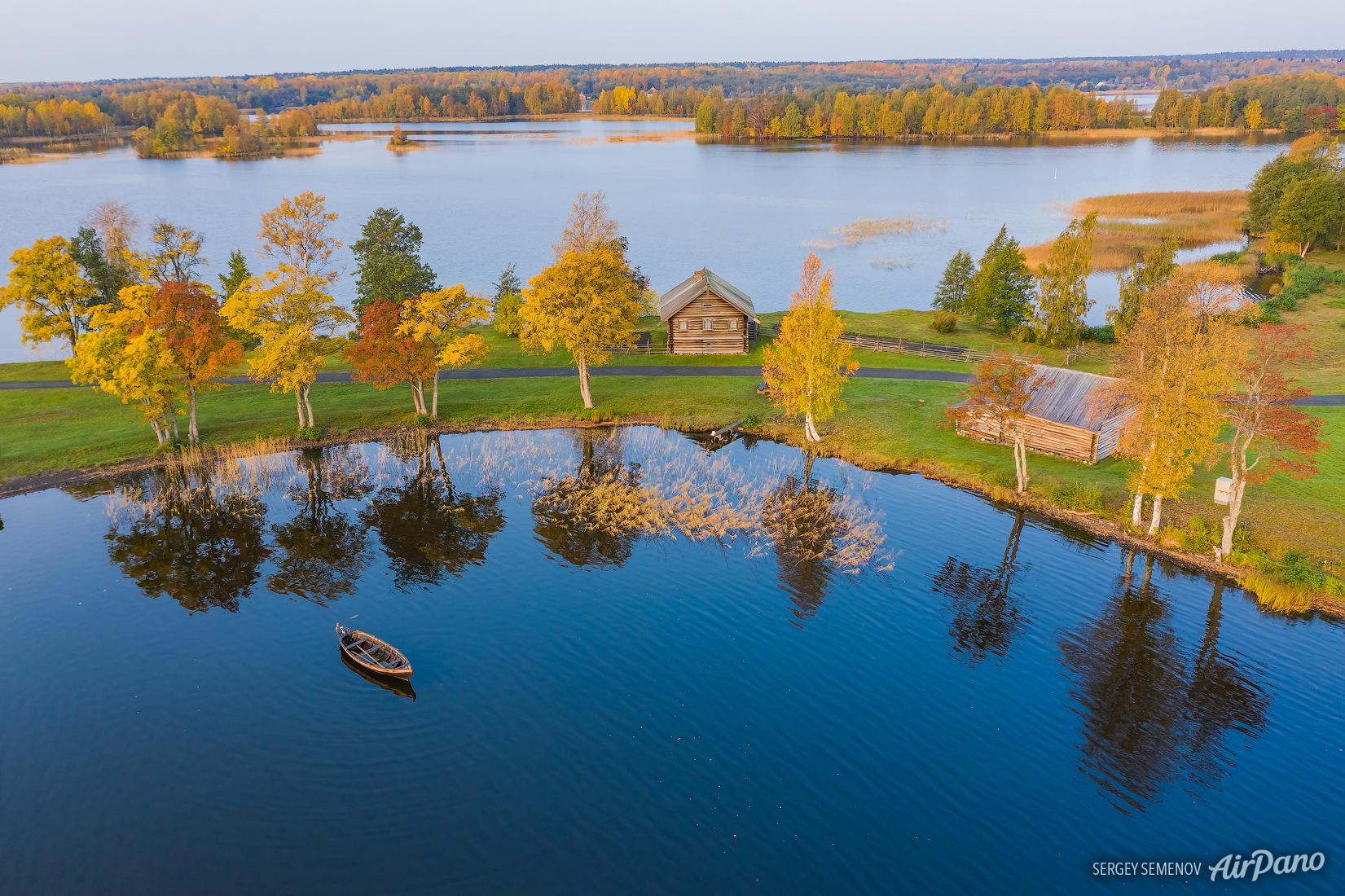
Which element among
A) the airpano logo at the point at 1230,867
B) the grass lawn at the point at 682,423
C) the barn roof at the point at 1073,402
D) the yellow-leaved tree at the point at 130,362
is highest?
the yellow-leaved tree at the point at 130,362

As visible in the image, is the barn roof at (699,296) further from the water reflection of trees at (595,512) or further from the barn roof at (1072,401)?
the barn roof at (1072,401)

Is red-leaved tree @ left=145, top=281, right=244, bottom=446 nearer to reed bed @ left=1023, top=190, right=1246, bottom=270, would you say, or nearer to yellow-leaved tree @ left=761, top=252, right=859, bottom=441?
yellow-leaved tree @ left=761, top=252, right=859, bottom=441

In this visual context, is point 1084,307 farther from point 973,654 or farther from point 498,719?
point 498,719

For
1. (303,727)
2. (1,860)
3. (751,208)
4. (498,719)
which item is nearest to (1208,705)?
(498,719)

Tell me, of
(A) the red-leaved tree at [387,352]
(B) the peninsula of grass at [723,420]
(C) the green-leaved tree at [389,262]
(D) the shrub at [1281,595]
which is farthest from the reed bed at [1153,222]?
(A) the red-leaved tree at [387,352]

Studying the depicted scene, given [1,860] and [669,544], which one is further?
[669,544]

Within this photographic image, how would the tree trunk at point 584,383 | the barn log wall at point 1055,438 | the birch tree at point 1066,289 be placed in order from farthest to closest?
the birch tree at point 1066,289 < the tree trunk at point 584,383 < the barn log wall at point 1055,438

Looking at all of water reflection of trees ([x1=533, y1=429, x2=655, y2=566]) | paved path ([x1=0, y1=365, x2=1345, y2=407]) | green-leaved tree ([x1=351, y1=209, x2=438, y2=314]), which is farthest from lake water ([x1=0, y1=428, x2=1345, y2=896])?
green-leaved tree ([x1=351, y1=209, x2=438, y2=314])
